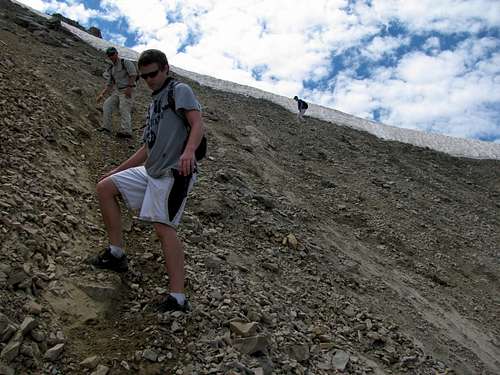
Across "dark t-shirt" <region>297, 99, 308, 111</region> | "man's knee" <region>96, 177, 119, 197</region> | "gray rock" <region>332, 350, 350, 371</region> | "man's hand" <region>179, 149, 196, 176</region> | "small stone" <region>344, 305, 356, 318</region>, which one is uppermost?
"dark t-shirt" <region>297, 99, 308, 111</region>

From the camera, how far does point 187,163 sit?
3525 mm

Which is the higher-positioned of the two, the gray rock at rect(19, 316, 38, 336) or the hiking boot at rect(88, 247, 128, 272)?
the hiking boot at rect(88, 247, 128, 272)

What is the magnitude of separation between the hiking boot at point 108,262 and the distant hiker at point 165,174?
1.23 ft

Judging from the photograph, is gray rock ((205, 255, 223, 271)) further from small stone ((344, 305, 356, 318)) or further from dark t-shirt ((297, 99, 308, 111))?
dark t-shirt ((297, 99, 308, 111))

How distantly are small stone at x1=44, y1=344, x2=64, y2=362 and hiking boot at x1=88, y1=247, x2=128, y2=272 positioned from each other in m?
1.08

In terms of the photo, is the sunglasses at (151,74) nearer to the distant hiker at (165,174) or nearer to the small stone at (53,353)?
the distant hiker at (165,174)

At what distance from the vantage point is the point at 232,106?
1933cm

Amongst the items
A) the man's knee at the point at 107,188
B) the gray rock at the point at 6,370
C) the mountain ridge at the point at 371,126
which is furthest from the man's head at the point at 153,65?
the mountain ridge at the point at 371,126

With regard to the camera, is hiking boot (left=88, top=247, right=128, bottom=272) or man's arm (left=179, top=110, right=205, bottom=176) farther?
hiking boot (left=88, top=247, right=128, bottom=272)

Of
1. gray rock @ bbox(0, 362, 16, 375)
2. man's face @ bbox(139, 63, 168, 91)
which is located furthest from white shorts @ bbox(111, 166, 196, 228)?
gray rock @ bbox(0, 362, 16, 375)

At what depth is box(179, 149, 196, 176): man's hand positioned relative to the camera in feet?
11.6

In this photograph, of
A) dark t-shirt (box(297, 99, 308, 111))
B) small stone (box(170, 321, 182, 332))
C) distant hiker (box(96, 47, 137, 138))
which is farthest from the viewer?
dark t-shirt (box(297, 99, 308, 111))

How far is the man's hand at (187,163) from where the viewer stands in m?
3.52

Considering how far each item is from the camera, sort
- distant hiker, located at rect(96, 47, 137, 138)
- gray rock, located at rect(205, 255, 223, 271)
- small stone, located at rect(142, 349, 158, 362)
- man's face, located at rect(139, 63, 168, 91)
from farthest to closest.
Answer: distant hiker, located at rect(96, 47, 137, 138) → gray rock, located at rect(205, 255, 223, 271) → man's face, located at rect(139, 63, 168, 91) → small stone, located at rect(142, 349, 158, 362)
